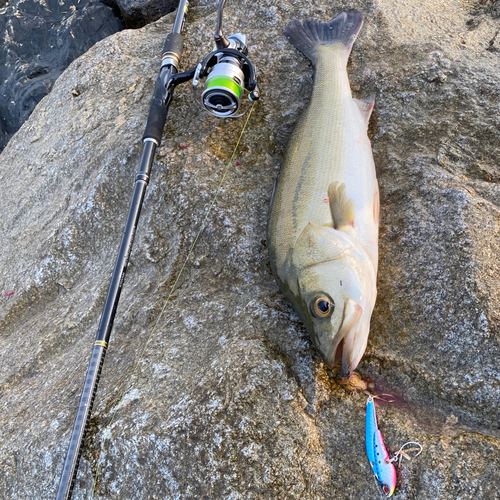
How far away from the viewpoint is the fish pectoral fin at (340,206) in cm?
293

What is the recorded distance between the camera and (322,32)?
159 inches

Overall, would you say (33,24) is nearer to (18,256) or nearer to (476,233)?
(18,256)

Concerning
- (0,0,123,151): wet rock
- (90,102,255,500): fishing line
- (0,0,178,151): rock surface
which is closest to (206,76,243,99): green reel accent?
(90,102,255,500): fishing line

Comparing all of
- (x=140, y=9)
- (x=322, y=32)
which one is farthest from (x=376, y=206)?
(x=140, y=9)

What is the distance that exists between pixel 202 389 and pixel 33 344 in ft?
5.54

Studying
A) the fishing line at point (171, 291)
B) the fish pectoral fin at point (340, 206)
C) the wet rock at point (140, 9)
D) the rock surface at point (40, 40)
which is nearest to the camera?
the fishing line at point (171, 291)

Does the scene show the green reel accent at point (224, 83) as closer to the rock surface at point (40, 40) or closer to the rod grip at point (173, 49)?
the rod grip at point (173, 49)

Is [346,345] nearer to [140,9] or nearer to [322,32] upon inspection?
[322,32]

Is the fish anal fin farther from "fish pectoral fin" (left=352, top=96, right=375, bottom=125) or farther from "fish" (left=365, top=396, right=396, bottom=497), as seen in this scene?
"fish" (left=365, top=396, right=396, bottom=497)

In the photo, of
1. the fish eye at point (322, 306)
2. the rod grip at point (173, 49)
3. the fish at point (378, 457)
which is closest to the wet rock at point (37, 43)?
the rod grip at point (173, 49)

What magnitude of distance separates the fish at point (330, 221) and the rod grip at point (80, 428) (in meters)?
1.25

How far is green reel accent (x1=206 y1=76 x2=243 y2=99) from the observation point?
336cm

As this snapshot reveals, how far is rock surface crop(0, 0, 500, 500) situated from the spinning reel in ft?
0.99

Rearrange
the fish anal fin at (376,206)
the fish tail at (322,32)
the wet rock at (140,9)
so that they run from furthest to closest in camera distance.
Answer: the wet rock at (140,9), the fish tail at (322,32), the fish anal fin at (376,206)
